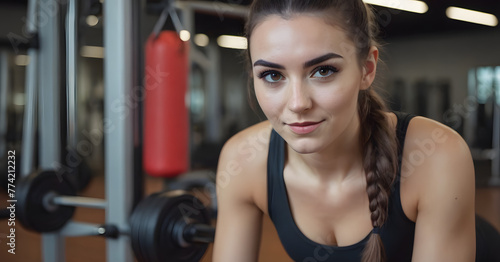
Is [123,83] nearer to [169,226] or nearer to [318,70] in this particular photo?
[169,226]

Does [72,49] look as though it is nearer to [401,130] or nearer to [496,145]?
[401,130]

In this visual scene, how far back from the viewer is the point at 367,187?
37.4 inches

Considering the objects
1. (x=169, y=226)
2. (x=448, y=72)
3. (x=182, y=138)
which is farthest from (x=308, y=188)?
(x=448, y=72)

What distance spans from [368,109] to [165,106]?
105cm

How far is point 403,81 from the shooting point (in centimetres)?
750

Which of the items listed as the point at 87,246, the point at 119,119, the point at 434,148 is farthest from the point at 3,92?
the point at 434,148

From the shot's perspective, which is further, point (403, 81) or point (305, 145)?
point (403, 81)

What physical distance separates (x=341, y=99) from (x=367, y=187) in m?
0.22

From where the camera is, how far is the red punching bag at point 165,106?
6.14 feet

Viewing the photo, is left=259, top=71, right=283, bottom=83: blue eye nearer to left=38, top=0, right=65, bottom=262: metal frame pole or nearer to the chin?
the chin

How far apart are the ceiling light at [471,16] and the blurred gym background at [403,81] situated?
0.02 meters

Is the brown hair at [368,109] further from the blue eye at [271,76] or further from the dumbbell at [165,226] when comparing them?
the dumbbell at [165,226]

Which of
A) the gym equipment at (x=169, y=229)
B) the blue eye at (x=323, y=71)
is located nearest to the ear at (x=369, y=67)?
the blue eye at (x=323, y=71)

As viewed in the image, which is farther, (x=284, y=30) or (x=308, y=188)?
(x=308, y=188)
